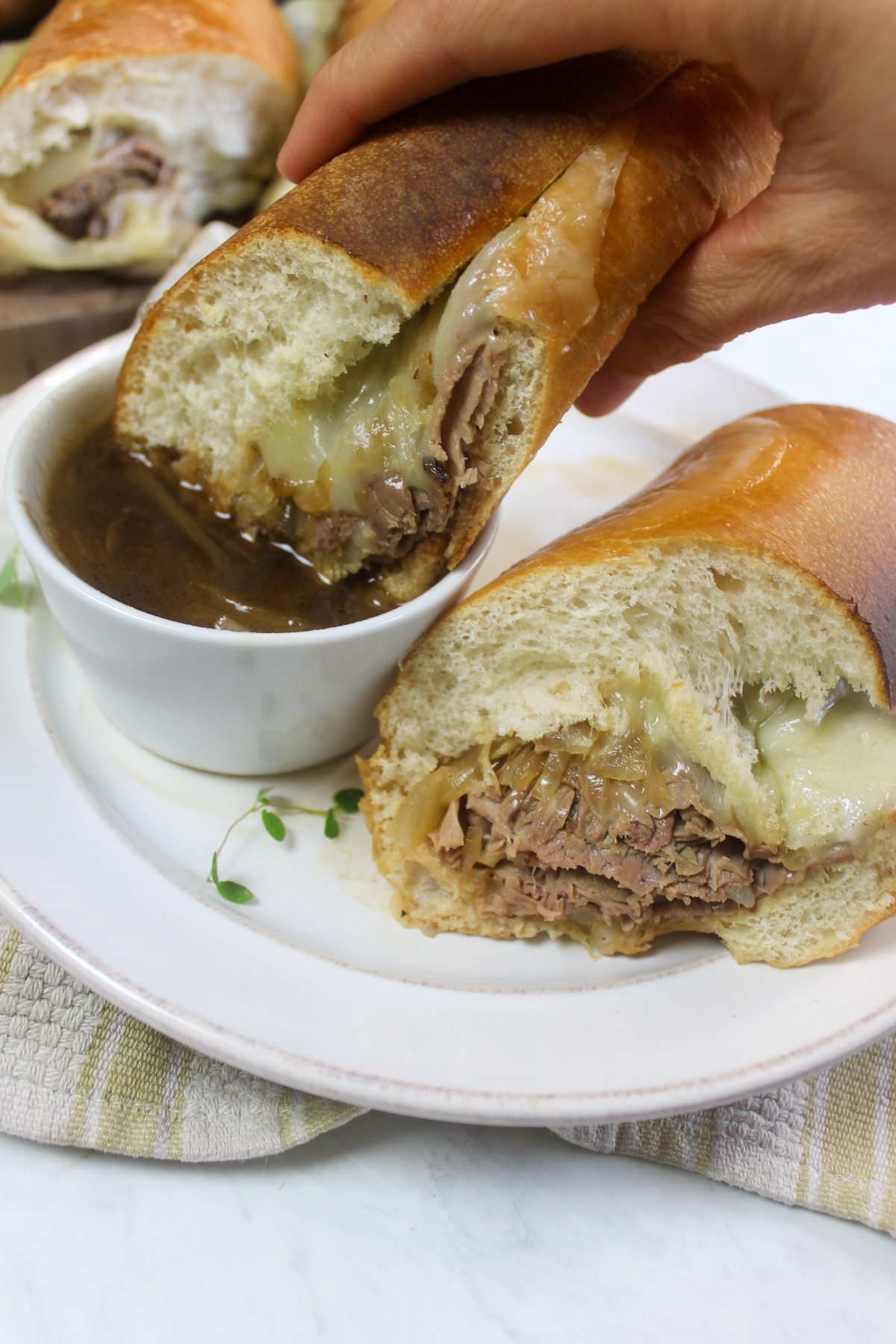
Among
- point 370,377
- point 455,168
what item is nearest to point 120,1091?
point 370,377

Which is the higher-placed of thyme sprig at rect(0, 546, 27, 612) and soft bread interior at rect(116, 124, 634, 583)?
soft bread interior at rect(116, 124, 634, 583)

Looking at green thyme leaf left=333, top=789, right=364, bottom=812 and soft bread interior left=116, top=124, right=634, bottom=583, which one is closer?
soft bread interior left=116, top=124, right=634, bottom=583

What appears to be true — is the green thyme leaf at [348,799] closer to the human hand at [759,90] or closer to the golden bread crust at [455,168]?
the golden bread crust at [455,168]

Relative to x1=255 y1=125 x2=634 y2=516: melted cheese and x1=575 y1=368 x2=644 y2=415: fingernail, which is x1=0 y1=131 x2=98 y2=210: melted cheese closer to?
x1=575 y1=368 x2=644 y2=415: fingernail

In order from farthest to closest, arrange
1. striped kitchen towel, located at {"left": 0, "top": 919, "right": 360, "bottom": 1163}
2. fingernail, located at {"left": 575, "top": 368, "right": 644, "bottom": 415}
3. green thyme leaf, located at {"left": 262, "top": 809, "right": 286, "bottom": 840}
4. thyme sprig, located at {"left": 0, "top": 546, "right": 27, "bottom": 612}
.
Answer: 1. fingernail, located at {"left": 575, "top": 368, "right": 644, "bottom": 415}
2. thyme sprig, located at {"left": 0, "top": 546, "right": 27, "bottom": 612}
3. green thyme leaf, located at {"left": 262, "top": 809, "right": 286, "bottom": 840}
4. striped kitchen towel, located at {"left": 0, "top": 919, "right": 360, "bottom": 1163}

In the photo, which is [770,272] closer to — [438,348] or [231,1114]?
[438,348]

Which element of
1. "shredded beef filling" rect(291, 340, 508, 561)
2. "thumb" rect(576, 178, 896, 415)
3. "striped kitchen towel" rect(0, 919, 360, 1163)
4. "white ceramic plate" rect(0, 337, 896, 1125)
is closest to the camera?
"white ceramic plate" rect(0, 337, 896, 1125)

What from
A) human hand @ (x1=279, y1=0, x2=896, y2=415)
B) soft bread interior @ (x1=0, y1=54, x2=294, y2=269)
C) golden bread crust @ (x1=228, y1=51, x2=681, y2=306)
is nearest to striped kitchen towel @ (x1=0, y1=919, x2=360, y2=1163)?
golden bread crust @ (x1=228, y1=51, x2=681, y2=306)

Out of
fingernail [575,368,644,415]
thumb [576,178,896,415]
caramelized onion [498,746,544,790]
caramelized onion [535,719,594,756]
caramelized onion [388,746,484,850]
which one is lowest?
caramelized onion [388,746,484,850]
